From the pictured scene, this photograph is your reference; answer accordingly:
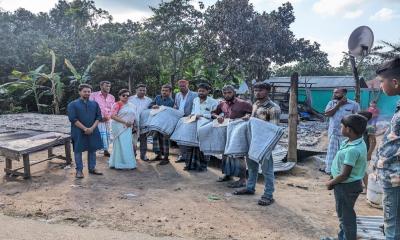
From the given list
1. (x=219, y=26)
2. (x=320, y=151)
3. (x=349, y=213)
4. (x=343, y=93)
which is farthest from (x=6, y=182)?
(x=219, y=26)

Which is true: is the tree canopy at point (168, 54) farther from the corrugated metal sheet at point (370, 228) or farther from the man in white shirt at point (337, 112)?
the corrugated metal sheet at point (370, 228)

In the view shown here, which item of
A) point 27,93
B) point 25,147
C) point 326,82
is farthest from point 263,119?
point 326,82

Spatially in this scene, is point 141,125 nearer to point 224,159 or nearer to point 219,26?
point 224,159

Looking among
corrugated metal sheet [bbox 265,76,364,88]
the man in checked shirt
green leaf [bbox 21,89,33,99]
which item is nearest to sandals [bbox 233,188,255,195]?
the man in checked shirt

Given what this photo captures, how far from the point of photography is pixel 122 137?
23.2 ft

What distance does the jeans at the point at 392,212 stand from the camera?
8.38 feet

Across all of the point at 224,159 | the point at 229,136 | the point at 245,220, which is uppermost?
the point at 229,136

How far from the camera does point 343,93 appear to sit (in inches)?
259

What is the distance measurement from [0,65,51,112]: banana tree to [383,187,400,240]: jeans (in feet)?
54.2

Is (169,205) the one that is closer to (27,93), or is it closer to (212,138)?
(212,138)

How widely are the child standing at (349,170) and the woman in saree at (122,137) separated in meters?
4.46

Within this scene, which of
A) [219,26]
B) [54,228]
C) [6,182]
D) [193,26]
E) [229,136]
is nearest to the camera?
[54,228]

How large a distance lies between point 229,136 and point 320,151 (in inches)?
168

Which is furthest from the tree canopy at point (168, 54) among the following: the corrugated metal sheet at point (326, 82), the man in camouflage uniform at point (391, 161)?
the man in camouflage uniform at point (391, 161)
